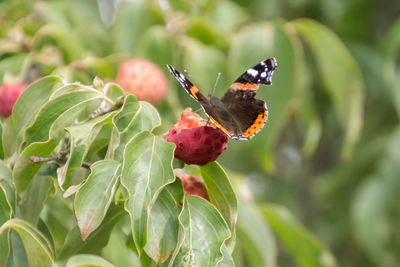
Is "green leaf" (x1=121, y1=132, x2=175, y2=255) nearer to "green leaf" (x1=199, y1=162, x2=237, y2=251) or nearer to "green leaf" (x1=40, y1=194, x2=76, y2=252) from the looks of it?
"green leaf" (x1=199, y1=162, x2=237, y2=251)

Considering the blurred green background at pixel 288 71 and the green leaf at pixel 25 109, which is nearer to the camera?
the green leaf at pixel 25 109

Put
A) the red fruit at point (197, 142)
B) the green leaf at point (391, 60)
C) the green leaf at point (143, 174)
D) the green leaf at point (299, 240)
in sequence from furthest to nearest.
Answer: the green leaf at point (391, 60)
the green leaf at point (299, 240)
the red fruit at point (197, 142)
the green leaf at point (143, 174)

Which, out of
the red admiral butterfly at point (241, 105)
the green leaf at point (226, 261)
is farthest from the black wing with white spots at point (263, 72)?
the green leaf at point (226, 261)

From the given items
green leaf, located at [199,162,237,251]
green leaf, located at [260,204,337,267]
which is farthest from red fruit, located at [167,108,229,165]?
green leaf, located at [260,204,337,267]

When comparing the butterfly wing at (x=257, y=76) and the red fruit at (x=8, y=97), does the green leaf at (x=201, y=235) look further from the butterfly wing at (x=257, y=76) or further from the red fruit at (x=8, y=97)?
the red fruit at (x=8, y=97)

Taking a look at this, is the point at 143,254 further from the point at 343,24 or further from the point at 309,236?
the point at 343,24

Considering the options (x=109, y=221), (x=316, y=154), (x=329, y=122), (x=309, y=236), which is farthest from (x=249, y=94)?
(x=316, y=154)
